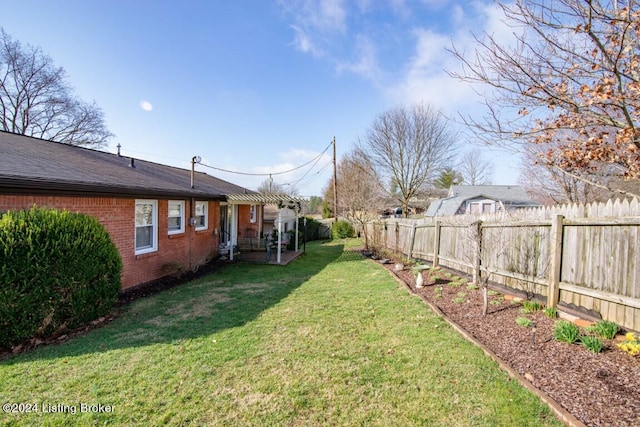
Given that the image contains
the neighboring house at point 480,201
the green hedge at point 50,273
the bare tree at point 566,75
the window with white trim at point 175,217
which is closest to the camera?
the bare tree at point 566,75

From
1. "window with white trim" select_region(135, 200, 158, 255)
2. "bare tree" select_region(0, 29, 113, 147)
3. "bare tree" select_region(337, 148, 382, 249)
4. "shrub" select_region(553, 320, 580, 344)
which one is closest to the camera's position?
"shrub" select_region(553, 320, 580, 344)

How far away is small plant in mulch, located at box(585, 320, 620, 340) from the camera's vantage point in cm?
388

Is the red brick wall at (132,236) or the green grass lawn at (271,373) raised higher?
the red brick wall at (132,236)

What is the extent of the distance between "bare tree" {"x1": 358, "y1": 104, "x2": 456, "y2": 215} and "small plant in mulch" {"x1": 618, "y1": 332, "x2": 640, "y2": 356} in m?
21.7

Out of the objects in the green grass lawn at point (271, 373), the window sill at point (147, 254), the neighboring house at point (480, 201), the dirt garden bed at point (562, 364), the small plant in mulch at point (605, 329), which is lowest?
the green grass lawn at point (271, 373)

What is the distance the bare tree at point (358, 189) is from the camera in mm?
25438

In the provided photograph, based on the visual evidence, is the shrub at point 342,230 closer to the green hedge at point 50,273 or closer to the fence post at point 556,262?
the fence post at point 556,262

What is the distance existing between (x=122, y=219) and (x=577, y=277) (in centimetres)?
912

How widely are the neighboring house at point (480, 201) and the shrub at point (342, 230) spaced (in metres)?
10.5

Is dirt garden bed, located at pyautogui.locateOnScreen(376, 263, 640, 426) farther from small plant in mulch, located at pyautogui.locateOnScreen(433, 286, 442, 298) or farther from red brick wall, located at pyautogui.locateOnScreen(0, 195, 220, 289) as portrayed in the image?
red brick wall, located at pyautogui.locateOnScreen(0, 195, 220, 289)

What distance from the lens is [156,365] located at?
3625 mm

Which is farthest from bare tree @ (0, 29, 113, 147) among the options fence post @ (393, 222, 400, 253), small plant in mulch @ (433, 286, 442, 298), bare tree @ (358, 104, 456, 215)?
small plant in mulch @ (433, 286, 442, 298)

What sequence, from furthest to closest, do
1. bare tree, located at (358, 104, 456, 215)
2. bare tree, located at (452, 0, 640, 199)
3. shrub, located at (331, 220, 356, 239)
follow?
shrub, located at (331, 220, 356, 239) → bare tree, located at (358, 104, 456, 215) → bare tree, located at (452, 0, 640, 199)

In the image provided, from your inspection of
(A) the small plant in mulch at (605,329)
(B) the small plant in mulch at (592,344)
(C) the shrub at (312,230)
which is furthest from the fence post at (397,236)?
(C) the shrub at (312,230)
